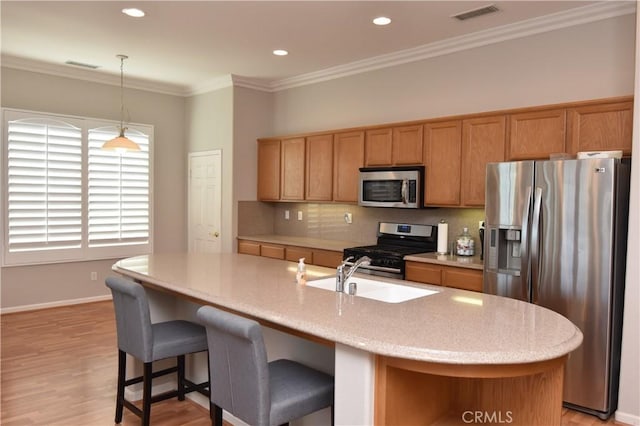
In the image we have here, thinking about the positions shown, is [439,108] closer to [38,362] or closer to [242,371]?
[242,371]

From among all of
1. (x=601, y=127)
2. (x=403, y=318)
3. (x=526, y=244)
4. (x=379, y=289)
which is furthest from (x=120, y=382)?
(x=601, y=127)

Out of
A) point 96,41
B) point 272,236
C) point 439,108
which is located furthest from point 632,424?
point 96,41

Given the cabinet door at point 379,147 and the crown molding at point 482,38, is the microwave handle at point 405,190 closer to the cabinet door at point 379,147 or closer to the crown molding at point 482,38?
the cabinet door at point 379,147

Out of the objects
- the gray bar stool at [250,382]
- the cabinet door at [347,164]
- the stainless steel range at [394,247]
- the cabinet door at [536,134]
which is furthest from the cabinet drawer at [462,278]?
the gray bar stool at [250,382]

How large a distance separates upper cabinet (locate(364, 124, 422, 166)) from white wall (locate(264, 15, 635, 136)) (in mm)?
338

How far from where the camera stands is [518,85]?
14.0ft

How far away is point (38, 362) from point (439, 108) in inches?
170

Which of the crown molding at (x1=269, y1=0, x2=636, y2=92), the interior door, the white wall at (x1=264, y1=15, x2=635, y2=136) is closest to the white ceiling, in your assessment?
the crown molding at (x1=269, y1=0, x2=636, y2=92)

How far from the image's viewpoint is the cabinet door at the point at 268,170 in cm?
619

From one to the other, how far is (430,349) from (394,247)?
335cm

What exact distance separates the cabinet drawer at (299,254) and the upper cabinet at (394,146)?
116 cm

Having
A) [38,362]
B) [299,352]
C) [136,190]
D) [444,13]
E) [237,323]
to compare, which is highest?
[444,13]

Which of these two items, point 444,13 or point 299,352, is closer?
point 299,352

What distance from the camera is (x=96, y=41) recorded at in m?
4.84
